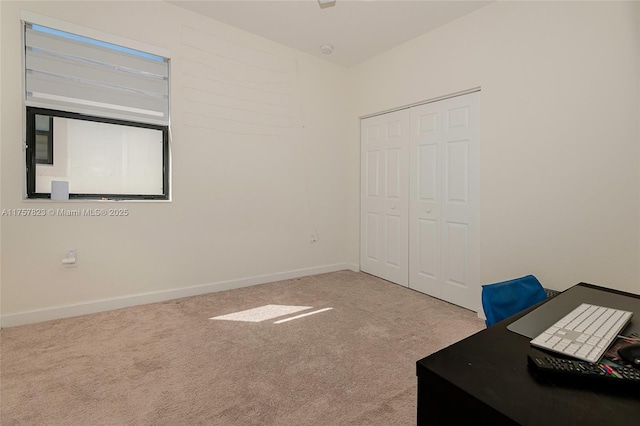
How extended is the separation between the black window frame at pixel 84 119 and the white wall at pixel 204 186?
0.26 ft

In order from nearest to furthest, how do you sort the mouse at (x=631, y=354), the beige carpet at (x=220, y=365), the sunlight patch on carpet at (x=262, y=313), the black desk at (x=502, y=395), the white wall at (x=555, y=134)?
the black desk at (x=502, y=395), the mouse at (x=631, y=354), the beige carpet at (x=220, y=365), the white wall at (x=555, y=134), the sunlight patch on carpet at (x=262, y=313)

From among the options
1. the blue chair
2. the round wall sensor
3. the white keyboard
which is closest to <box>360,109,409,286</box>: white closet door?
the round wall sensor

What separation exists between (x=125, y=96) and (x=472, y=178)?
3.45 meters

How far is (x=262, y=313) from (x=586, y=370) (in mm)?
2519

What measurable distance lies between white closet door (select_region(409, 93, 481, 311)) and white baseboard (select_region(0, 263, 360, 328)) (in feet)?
5.09

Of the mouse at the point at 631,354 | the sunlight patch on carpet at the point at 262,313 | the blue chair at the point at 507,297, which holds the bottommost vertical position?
the sunlight patch on carpet at the point at 262,313

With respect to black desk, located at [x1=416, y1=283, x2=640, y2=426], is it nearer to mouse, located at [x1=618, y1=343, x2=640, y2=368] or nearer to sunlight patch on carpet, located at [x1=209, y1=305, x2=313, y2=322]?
mouse, located at [x1=618, y1=343, x2=640, y2=368]

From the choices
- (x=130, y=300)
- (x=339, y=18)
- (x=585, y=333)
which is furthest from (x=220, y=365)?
(x=339, y=18)

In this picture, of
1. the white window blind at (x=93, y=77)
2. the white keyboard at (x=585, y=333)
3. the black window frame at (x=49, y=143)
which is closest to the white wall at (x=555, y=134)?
the white keyboard at (x=585, y=333)

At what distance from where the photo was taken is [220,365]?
1.96m

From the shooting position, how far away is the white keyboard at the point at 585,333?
29.0 inches

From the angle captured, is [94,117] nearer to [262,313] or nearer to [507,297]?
[262,313]

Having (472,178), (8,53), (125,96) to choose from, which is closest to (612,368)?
(472,178)

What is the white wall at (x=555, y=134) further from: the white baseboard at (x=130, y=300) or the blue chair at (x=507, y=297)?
the white baseboard at (x=130, y=300)
